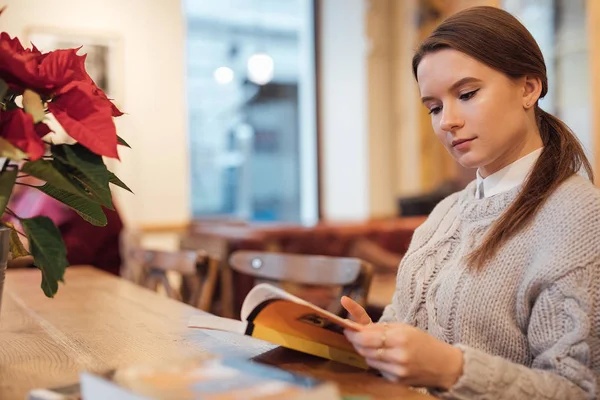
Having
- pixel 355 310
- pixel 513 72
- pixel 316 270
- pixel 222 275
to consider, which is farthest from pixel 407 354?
pixel 222 275

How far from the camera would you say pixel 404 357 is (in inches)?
33.1

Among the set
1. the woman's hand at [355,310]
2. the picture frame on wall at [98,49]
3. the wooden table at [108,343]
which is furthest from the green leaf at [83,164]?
the picture frame on wall at [98,49]

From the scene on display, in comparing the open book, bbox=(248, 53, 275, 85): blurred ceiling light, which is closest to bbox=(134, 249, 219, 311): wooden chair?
the open book

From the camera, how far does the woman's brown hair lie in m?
1.08

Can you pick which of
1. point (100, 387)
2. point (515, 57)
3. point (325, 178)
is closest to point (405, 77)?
point (325, 178)

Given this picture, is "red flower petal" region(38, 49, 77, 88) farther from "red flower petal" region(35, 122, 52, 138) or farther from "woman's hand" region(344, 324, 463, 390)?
"woman's hand" region(344, 324, 463, 390)

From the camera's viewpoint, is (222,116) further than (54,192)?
Yes

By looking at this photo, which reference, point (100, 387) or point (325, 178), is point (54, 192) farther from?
point (325, 178)

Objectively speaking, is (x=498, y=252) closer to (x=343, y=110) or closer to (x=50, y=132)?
(x=50, y=132)

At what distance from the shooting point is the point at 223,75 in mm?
6652

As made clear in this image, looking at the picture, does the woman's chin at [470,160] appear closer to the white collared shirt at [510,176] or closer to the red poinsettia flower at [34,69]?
the white collared shirt at [510,176]

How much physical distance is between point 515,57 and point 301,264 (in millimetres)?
870

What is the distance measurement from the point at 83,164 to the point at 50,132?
0.21 feet

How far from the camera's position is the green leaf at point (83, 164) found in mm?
908
